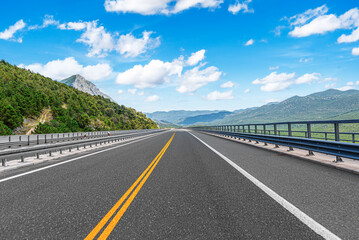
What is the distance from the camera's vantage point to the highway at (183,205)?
11.9ft

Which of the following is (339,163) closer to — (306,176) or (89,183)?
(306,176)

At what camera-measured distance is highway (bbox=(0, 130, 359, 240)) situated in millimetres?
3625

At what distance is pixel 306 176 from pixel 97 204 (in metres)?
5.60

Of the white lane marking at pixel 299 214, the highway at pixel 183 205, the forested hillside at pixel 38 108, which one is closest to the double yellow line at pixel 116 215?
the highway at pixel 183 205

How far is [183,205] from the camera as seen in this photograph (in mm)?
4777

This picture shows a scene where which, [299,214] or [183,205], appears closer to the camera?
[299,214]

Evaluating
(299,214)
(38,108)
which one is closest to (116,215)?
(299,214)

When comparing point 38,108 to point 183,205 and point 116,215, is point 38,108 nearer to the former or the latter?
point 116,215

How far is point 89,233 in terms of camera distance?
3.58 meters

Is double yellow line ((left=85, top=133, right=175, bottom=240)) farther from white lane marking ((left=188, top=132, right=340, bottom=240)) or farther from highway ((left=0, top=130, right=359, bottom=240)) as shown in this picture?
white lane marking ((left=188, top=132, right=340, bottom=240))

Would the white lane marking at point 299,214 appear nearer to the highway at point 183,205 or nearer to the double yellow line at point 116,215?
the highway at point 183,205

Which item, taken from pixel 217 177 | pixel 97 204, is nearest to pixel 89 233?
pixel 97 204

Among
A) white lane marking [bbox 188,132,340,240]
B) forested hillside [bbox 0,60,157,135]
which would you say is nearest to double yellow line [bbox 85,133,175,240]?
white lane marking [bbox 188,132,340,240]

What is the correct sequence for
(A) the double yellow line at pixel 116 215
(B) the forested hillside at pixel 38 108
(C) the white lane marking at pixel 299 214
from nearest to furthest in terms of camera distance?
(C) the white lane marking at pixel 299 214 → (A) the double yellow line at pixel 116 215 → (B) the forested hillside at pixel 38 108
